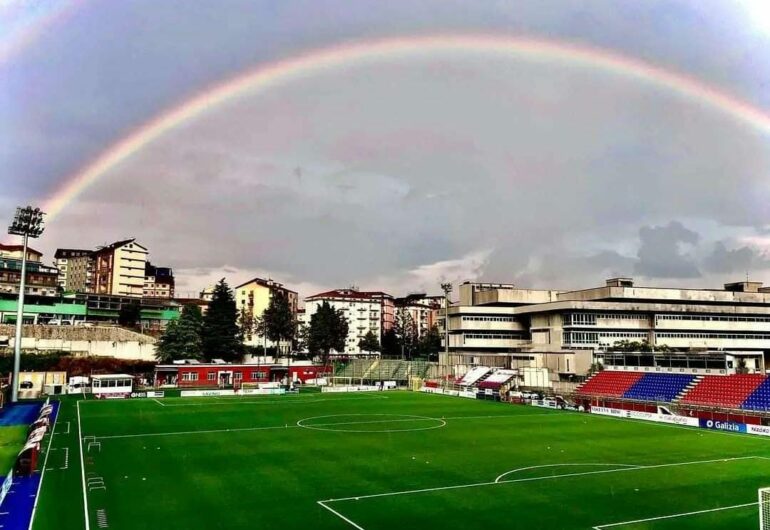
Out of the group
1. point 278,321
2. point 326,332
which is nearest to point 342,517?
point 326,332

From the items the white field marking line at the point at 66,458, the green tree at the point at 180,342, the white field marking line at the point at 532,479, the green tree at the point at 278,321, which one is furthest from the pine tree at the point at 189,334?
the white field marking line at the point at 532,479

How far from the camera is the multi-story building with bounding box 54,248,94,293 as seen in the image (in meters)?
173

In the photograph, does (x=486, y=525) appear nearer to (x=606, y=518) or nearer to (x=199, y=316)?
(x=606, y=518)

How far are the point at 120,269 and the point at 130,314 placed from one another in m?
27.3

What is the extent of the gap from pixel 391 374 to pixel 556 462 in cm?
7646

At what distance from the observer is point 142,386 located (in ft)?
295

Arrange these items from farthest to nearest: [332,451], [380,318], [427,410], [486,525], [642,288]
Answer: [380,318]
[642,288]
[427,410]
[332,451]
[486,525]

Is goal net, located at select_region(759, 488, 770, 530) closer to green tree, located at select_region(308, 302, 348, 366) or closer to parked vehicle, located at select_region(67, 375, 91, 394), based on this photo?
parked vehicle, located at select_region(67, 375, 91, 394)

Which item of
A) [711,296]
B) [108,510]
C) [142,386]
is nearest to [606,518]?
[108,510]

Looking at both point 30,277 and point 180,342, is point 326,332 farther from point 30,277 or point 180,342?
point 30,277

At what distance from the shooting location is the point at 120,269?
545ft

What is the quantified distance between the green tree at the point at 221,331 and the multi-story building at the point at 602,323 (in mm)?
40503

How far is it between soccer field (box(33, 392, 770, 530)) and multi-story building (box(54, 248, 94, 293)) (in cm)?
13250

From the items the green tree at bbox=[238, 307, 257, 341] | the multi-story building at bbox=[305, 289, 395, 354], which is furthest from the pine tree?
the multi-story building at bbox=[305, 289, 395, 354]
